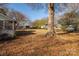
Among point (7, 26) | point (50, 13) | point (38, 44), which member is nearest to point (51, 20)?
point (50, 13)

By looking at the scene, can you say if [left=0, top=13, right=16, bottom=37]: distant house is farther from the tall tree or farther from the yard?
the tall tree

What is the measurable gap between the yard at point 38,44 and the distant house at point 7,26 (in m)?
0.06

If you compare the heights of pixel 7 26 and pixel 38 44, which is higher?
pixel 7 26

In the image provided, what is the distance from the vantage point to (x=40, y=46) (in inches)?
101

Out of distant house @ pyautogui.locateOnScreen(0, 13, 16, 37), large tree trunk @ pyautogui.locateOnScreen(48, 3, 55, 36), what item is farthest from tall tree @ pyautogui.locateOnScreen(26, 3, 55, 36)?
distant house @ pyautogui.locateOnScreen(0, 13, 16, 37)

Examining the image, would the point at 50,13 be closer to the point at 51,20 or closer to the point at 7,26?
the point at 51,20

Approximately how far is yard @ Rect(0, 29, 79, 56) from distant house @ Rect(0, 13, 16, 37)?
2.5 inches

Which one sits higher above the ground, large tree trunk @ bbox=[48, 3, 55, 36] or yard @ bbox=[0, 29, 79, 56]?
large tree trunk @ bbox=[48, 3, 55, 36]

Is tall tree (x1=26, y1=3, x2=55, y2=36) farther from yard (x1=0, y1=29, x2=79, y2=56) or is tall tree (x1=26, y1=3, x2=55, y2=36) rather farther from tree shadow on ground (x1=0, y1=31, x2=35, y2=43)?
tree shadow on ground (x1=0, y1=31, x2=35, y2=43)

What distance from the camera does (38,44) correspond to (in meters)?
2.55

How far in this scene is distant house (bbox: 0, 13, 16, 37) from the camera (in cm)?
254

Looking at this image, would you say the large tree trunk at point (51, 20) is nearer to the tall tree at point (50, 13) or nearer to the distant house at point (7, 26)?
the tall tree at point (50, 13)

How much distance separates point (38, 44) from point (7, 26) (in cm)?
37

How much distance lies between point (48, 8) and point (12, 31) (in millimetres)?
446
